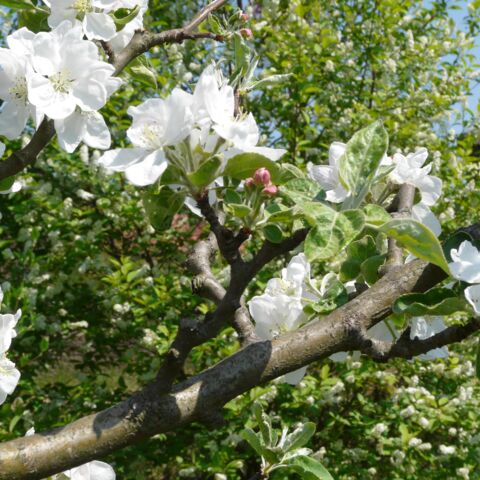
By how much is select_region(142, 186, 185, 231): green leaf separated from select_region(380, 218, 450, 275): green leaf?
307 mm

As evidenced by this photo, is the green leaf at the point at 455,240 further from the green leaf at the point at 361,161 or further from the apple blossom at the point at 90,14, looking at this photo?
the apple blossom at the point at 90,14

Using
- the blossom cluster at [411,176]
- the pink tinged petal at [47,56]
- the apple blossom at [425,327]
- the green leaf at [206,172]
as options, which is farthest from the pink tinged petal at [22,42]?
the apple blossom at [425,327]

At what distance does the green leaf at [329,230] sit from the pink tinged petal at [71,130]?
1.47ft

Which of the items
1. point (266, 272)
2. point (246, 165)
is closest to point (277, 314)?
point (246, 165)

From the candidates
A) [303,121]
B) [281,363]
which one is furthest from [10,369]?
[303,121]

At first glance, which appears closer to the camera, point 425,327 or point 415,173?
point 425,327

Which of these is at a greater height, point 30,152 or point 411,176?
point 30,152

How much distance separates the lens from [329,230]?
81 cm

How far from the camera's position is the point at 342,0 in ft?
17.4

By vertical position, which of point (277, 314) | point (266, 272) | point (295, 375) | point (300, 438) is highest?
point (277, 314)

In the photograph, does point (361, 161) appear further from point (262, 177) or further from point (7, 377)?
point (7, 377)

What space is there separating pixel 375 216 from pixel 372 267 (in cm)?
20

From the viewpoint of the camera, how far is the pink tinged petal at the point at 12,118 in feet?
3.73

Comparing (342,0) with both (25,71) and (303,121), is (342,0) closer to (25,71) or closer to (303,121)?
(303,121)
